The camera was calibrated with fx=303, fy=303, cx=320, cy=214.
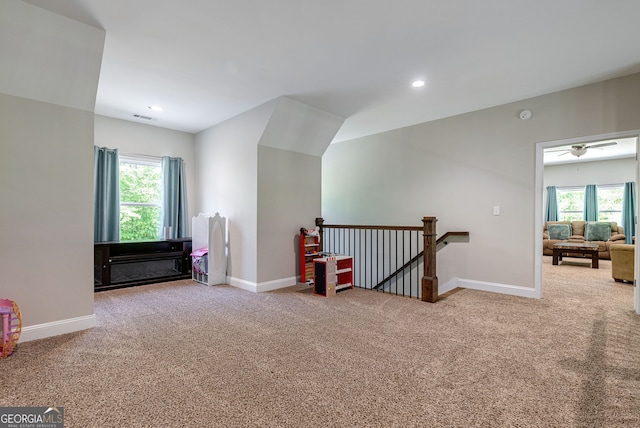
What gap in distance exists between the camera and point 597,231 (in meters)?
7.79

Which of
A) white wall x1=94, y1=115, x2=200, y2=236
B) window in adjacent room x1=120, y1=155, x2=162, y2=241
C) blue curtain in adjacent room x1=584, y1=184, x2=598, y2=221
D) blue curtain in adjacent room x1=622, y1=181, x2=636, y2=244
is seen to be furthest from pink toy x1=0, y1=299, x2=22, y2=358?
blue curtain in adjacent room x1=584, y1=184, x2=598, y2=221

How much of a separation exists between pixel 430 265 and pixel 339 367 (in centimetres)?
209

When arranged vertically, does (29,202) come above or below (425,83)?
below

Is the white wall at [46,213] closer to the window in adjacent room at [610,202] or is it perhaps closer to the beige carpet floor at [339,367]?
the beige carpet floor at [339,367]

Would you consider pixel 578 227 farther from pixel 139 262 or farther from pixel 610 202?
pixel 139 262

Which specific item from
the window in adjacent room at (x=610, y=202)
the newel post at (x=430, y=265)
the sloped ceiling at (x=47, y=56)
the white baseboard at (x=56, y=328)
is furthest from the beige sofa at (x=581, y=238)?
the sloped ceiling at (x=47, y=56)

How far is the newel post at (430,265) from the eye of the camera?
3611mm

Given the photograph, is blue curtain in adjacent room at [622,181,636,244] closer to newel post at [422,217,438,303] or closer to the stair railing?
the stair railing

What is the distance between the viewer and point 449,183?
15.3 ft

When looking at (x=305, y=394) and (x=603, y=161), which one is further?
(x=603, y=161)

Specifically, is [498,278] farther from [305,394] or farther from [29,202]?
[29,202]

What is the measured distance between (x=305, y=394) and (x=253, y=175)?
3029 millimetres

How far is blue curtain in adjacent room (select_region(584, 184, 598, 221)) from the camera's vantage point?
8.66m

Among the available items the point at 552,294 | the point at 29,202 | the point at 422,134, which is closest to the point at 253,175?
the point at 29,202
